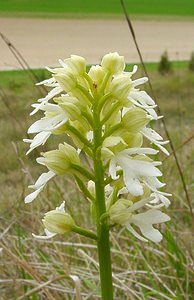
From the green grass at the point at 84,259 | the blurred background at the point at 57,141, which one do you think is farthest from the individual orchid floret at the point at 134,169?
the green grass at the point at 84,259

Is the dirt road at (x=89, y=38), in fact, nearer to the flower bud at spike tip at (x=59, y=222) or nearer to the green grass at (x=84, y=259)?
the green grass at (x=84, y=259)

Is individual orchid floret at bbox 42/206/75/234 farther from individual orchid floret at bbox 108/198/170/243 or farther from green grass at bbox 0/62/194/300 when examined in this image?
green grass at bbox 0/62/194/300

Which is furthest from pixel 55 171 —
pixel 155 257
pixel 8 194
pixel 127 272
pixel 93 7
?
pixel 93 7

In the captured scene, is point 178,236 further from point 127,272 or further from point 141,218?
point 141,218

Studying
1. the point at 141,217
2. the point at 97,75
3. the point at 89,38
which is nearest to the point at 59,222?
the point at 141,217

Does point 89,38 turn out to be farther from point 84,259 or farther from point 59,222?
point 59,222

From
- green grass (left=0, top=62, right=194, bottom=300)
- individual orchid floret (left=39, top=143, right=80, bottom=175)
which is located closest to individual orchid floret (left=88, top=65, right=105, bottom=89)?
individual orchid floret (left=39, top=143, right=80, bottom=175)
